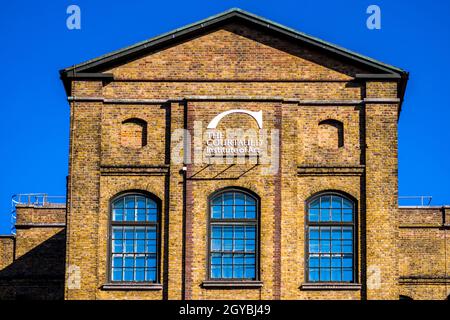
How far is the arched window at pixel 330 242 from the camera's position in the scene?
40344 mm

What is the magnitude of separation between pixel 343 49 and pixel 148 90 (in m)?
6.78

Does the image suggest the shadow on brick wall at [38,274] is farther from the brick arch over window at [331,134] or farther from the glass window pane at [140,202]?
the brick arch over window at [331,134]

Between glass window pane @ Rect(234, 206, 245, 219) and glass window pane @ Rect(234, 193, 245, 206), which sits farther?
glass window pane @ Rect(234, 193, 245, 206)

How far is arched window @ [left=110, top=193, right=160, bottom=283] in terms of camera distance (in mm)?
40375

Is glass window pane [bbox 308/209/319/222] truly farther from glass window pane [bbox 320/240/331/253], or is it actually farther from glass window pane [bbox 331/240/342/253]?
glass window pane [bbox 331/240/342/253]

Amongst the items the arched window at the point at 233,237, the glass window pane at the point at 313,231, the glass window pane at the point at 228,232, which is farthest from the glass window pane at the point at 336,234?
the glass window pane at the point at 228,232

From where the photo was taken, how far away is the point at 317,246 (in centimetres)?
4050

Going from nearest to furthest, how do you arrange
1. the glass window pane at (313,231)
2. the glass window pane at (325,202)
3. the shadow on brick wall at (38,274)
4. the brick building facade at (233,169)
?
the brick building facade at (233,169) → the glass window pane at (313,231) → the glass window pane at (325,202) → the shadow on brick wall at (38,274)

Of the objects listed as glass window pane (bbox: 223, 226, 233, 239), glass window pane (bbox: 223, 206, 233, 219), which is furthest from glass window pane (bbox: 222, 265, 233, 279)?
glass window pane (bbox: 223, 206, 233, 219)

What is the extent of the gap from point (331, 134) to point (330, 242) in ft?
12.3

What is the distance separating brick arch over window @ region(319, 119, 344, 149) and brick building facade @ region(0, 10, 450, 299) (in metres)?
0.05

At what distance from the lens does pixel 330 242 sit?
133ft

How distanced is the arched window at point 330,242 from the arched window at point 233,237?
1.84m

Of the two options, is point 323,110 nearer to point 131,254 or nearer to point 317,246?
point 317,246
